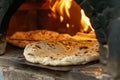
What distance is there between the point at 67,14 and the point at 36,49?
104 cm

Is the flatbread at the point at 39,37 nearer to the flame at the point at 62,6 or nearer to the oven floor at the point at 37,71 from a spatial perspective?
the oven floor at the point at 37,71

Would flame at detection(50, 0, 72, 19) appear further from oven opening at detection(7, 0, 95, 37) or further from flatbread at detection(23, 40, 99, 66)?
flatbread at detection(23, 40, 99, 66)


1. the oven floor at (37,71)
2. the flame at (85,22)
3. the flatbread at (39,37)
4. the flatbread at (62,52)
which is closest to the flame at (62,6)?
the flame at (85,22)

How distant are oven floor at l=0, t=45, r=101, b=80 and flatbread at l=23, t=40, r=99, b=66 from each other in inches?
1.6

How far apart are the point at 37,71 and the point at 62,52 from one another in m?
0.27

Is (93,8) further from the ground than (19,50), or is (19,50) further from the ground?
(93,8)

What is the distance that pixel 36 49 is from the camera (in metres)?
2.19

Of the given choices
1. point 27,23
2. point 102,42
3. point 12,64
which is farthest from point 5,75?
point 27,23

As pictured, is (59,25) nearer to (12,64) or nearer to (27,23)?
(27,23)

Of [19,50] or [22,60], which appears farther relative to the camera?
[19,50]

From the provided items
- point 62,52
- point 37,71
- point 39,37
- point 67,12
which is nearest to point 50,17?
point 67,12

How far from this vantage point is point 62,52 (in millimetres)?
2213

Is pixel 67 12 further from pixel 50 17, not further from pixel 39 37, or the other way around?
pixel 39 37

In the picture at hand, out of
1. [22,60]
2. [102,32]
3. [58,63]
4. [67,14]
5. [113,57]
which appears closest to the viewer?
[113,57]
